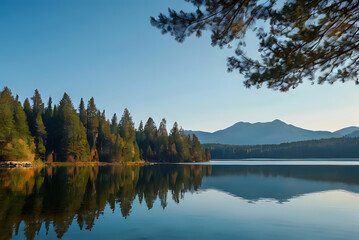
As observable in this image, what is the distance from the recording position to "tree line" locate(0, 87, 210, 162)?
61844 mm

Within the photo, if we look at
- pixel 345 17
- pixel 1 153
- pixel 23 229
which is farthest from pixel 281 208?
pixel 1 153

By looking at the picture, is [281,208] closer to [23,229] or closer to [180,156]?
[23,229]

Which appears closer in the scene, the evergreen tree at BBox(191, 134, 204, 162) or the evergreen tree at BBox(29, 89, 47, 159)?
the evergreen tree at BBox(29, 89, 47, 159)

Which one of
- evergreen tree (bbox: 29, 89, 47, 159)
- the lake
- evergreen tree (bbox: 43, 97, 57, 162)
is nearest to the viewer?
the lake

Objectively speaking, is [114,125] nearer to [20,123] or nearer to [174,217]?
[20,123]

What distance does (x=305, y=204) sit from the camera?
18.8 meters

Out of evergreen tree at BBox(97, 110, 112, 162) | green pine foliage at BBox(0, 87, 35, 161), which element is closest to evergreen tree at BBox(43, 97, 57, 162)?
green pine foliage at BBox(0, 87, 35, 161)

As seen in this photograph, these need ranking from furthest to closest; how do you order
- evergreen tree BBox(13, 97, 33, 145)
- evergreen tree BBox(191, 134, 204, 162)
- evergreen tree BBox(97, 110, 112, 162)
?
evergreen tree BBox(191, 134, 204, 162) < evergreen tree BBox(97, 110, 112, 162) < evergreen tree BBox(13, 97, 33, 145)

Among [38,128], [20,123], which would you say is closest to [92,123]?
[38,128]

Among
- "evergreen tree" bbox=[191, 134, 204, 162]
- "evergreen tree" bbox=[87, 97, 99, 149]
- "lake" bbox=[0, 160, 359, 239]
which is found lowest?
"lake" bbox=[0, 160, 359, 239]

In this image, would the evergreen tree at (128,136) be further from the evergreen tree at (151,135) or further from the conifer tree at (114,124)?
the evergreen tree at (151,135)

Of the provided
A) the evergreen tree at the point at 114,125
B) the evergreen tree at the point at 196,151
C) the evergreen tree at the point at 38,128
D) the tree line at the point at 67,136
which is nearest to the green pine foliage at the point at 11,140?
the tree line at the point at 67,136

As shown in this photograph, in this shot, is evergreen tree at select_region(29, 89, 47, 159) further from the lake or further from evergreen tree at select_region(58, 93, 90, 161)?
the lake

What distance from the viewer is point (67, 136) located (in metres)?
81.1
